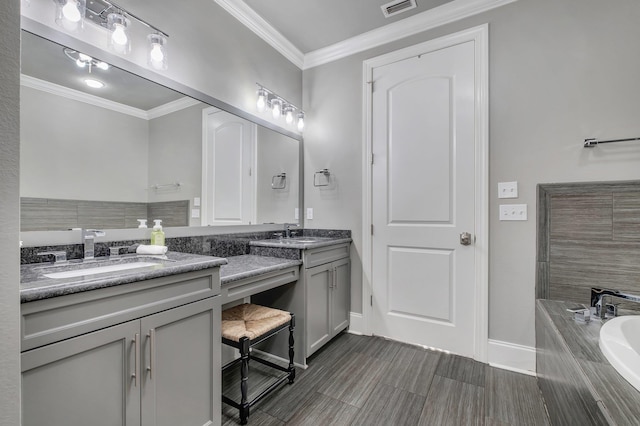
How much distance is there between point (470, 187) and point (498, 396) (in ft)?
4.63

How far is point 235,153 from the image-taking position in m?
2.31

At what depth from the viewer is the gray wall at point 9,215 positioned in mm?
640

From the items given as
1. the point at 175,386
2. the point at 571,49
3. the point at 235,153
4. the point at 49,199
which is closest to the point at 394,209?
the point at 235,153

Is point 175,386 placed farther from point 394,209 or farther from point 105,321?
point 394,209

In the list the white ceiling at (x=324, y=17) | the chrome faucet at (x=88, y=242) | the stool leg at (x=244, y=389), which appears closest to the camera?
the chrome faucet at (x=88, y=242)

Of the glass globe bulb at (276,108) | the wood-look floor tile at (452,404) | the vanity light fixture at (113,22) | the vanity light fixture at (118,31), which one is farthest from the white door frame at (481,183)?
the vanity light fixture at (118,31)

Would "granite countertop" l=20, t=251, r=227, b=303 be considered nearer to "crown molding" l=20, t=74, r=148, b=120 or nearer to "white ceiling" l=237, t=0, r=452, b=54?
"crown molding" l=20, t=74, r=148, b=120

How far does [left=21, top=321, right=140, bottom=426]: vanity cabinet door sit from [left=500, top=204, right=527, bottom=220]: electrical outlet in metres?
2.33

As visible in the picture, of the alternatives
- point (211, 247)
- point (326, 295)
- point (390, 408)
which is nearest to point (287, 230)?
point (326, 295)

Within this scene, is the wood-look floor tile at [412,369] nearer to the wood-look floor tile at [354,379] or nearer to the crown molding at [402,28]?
the wood-look floor tile at [354,379]

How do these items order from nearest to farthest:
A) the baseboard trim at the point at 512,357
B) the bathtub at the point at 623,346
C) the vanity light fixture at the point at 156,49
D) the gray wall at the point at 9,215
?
the gray wall at the point at 9,215 < the bathtub at the point at 623,346 < the vanity light fixture at the point at 156,49 < the baseboard trim at the point at 512,357

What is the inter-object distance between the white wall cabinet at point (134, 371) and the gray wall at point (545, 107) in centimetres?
201

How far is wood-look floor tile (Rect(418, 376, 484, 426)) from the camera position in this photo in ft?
5.25

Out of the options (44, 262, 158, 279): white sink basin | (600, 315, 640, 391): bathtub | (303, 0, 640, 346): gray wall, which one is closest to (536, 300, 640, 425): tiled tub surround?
(600, 315, 640, 391): bathtub
